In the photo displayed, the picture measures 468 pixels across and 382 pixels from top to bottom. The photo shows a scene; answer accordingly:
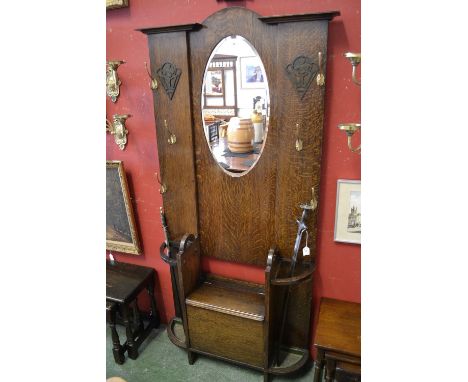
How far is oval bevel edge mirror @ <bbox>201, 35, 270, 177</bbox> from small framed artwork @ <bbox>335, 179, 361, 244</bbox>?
460mm

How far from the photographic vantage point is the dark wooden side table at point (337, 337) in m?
1.52

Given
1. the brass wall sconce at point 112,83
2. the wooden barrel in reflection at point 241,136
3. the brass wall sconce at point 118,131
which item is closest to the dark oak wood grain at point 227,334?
the wooden barrel in reflection at point 241,136

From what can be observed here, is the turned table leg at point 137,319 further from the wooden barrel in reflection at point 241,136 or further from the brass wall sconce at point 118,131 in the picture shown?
the wooden barrel in reflection at point 241,136

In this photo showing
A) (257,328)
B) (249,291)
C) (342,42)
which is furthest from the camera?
(249,291)

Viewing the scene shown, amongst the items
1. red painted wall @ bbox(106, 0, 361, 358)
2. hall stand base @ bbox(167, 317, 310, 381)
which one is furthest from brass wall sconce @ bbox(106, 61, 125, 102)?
hall stand base @ bbox(167, 317, 310, 381)

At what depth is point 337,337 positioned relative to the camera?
1.58 metres

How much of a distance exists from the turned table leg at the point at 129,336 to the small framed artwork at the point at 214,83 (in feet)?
4.73

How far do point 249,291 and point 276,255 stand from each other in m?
0.34

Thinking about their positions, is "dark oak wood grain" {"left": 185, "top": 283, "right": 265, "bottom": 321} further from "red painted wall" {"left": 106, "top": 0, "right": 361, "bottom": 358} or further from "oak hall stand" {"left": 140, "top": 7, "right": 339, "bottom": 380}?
"red painted wall" {"left": 106, "top": 0, "right": 361, "bottom": 358}

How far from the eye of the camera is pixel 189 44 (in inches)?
64.9
